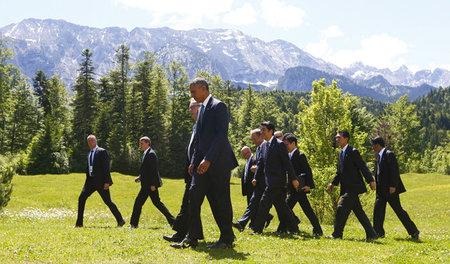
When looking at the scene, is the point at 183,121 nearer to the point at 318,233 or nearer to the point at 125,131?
the point at 125,131

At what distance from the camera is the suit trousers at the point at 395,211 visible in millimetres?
10141

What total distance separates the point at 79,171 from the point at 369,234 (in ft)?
179

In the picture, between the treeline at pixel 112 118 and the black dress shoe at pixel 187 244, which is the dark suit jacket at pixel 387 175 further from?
the treeline at pixel 112 118

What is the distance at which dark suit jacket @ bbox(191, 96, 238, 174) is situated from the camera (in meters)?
6.86

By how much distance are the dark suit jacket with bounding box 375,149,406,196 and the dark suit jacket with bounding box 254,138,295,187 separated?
2821mm

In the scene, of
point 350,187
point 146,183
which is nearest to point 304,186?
point 350,187

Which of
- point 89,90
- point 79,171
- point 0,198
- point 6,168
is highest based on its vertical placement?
point 89,90

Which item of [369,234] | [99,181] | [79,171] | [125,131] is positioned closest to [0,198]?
[99,181]

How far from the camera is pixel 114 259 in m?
6.14

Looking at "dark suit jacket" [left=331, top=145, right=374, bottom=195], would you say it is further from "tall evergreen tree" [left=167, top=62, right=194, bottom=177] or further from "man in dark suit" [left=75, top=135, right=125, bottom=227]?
"tall evergreen tree" [left=167, top=62, right=194, bottom=177]

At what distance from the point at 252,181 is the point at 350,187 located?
2.59m

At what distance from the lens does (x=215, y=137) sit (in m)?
6.83

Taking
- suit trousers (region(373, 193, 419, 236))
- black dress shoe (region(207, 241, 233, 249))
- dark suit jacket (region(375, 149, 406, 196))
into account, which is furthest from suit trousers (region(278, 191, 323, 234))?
black dress shoe (region(207, 241, 233, 249))

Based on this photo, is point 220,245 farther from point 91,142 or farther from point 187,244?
point 91,142
